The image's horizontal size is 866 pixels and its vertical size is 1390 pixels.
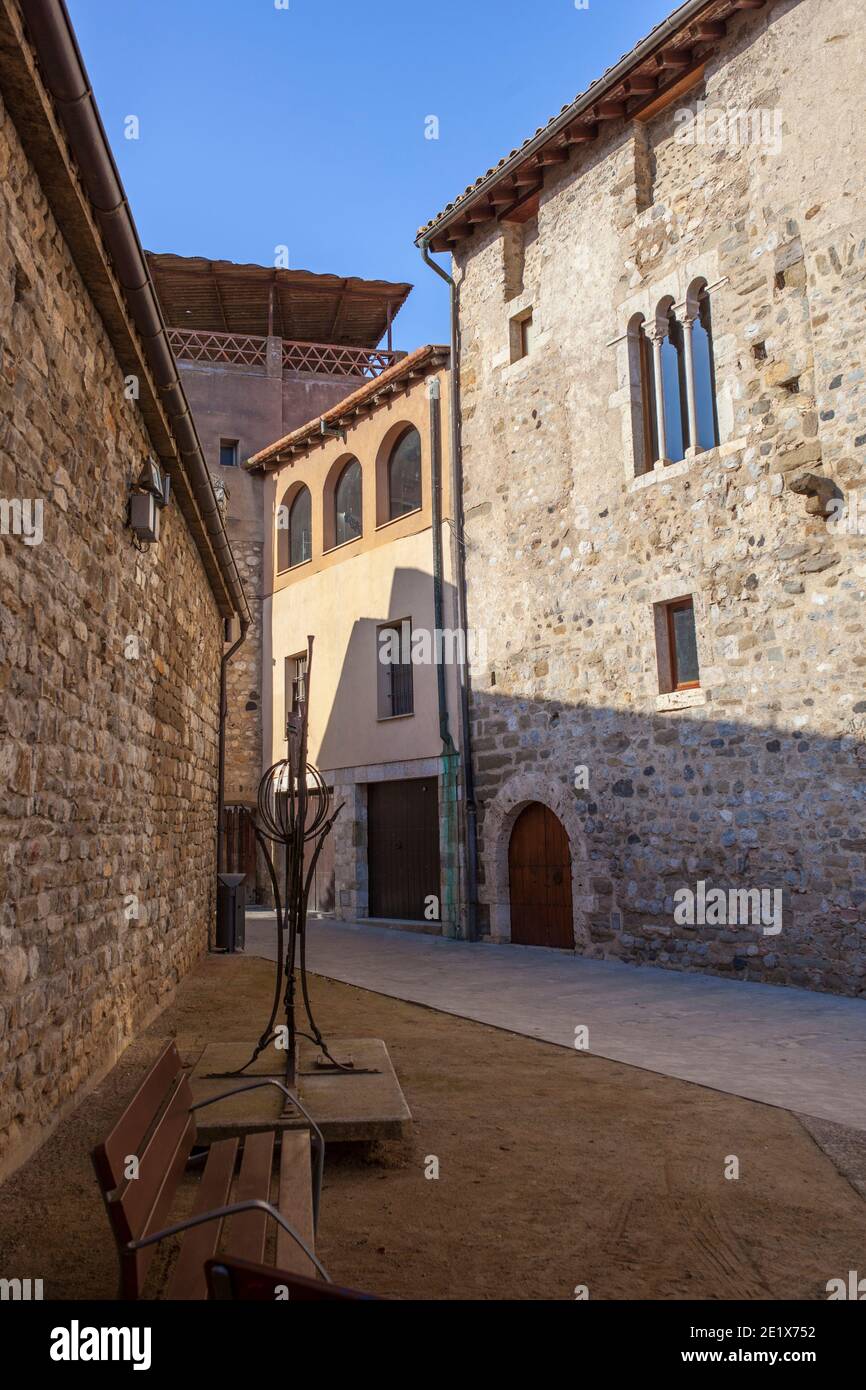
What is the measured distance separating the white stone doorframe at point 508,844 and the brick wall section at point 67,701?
521cm

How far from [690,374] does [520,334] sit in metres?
3.17

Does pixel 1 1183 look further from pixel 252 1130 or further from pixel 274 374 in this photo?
pixel 274 374

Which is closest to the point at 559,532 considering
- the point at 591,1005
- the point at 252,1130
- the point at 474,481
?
the point at 474,481

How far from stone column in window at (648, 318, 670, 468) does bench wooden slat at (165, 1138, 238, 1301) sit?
8788 mm

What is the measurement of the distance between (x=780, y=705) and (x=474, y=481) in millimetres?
5690

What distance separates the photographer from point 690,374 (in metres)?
10.2

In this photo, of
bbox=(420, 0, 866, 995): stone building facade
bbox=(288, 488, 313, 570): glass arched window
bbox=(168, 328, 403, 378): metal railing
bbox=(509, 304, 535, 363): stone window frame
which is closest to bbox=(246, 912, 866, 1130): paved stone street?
bbox=(420, 0, 866, 995): stone building facade

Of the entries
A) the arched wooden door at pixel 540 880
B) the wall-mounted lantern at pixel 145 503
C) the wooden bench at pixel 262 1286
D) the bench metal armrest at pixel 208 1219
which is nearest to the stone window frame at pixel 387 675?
the arched wooden door at pixel 540 880

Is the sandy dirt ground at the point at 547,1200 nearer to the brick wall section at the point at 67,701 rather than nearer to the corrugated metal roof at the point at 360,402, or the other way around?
the brick wall section at the point at 67,701

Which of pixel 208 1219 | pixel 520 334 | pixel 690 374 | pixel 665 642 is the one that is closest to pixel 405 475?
pixel 520 334

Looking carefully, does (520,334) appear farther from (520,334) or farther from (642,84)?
(642,84)

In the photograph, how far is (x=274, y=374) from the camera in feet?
65.3

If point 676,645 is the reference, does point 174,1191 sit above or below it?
below
